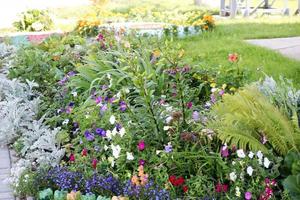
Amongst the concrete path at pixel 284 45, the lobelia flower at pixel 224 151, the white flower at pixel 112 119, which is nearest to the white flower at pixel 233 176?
the lobelia flower at pixel 224 151

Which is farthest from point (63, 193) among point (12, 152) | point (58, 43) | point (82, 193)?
point (58, 43)

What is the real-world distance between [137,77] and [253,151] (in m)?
0.91

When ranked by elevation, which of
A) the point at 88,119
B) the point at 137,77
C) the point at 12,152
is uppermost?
the point at 137,77

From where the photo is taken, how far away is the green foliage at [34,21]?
1156cm

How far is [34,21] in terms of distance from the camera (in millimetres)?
11656

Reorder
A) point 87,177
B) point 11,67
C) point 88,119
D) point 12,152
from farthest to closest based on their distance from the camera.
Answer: point 11,67 < point 12,152 < point 88,119 < point 87,177

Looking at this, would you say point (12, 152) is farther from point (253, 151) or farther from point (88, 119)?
point (253, 151)

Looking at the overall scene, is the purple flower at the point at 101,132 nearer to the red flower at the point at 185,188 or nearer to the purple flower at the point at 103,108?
the purple flower at the point at 103,108

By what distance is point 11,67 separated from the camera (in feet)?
22.8

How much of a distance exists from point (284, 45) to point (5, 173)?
6.32m

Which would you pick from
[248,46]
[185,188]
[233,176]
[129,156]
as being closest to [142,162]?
[129,156]

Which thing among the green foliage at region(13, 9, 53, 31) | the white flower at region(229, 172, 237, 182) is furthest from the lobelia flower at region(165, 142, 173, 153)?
the green foliage at region(13, 9, 53, 31)

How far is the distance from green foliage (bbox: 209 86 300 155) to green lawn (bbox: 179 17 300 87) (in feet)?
6.67

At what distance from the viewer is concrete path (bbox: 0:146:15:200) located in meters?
3.99
